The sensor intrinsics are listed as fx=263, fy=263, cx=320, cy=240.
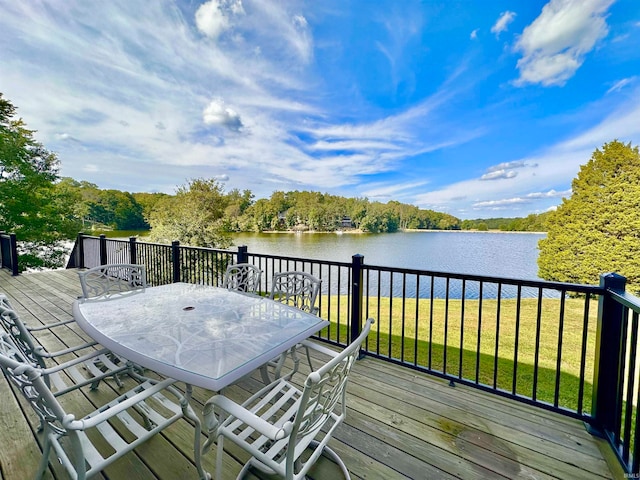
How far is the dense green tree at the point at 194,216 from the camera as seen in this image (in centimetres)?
981

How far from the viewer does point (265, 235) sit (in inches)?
836

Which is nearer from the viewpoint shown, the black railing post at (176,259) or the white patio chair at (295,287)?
the white patio chair at (295,287)

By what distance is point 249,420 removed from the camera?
101cm

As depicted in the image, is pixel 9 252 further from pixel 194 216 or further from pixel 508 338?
pixel 508 338

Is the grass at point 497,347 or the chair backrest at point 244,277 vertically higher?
the chair backrest at point 244,277

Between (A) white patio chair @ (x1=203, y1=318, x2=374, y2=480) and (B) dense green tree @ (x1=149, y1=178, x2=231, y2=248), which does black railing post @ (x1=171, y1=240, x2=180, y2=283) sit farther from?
Answer: (B) dense green tree @ (x1=149, y1=178, x2=231, y2=248)

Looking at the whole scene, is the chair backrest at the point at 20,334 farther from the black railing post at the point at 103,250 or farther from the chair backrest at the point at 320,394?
the black railing post at the point at 103,250

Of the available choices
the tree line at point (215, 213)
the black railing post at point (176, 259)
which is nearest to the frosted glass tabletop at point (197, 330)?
the black railing post at point (176, 259)

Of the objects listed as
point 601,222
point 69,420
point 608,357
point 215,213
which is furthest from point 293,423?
point 601,222

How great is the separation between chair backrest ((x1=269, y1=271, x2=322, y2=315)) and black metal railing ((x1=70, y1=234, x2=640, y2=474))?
27 cm

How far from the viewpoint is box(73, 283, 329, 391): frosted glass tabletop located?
4.14ft

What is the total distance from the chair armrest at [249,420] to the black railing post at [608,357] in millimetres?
2049

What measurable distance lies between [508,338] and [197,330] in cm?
703

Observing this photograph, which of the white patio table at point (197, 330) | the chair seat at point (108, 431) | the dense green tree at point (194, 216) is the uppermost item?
the dense green tree at point (194, 216)
